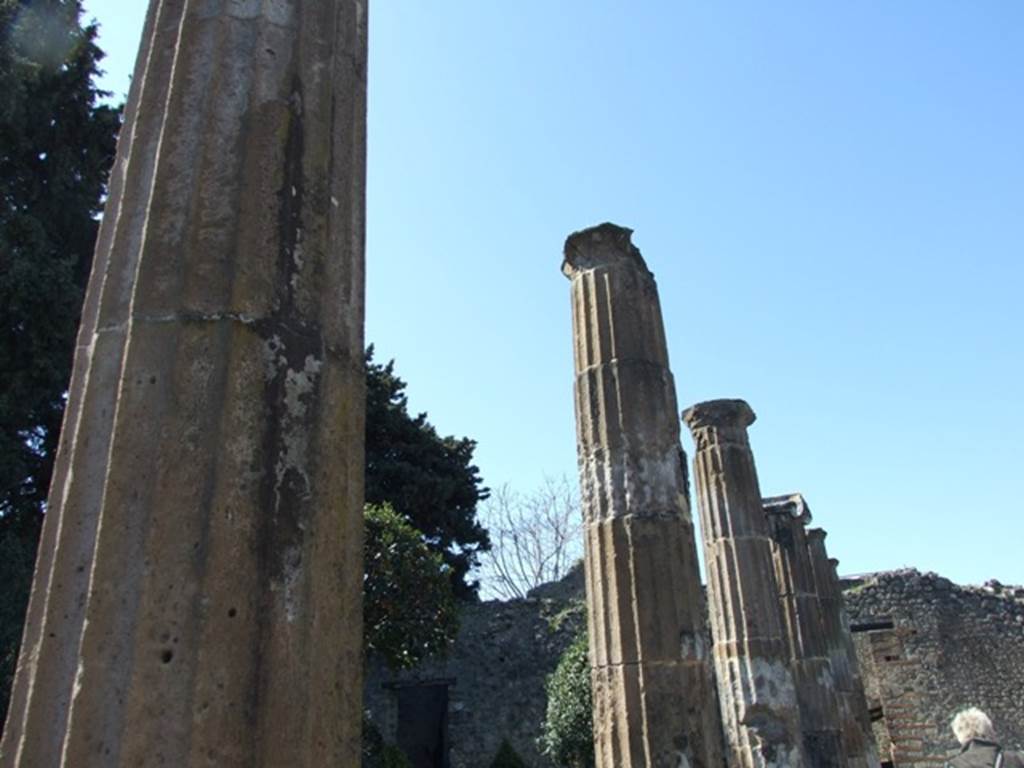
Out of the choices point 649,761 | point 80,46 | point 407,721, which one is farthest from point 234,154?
point 407,721

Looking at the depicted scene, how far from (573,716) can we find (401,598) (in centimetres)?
409

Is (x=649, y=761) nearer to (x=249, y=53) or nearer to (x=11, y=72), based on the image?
(x=249, y=53)

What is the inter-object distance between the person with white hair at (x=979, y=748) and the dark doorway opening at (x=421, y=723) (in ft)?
57.3

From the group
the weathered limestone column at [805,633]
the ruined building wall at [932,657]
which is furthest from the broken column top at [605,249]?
the ruined building wall at [932,657]

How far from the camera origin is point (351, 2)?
3113 mm

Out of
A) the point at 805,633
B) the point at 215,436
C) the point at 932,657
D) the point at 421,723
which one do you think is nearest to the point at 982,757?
the point at 215,436

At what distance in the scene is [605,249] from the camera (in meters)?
6.89

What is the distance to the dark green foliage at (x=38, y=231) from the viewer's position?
41.3ft

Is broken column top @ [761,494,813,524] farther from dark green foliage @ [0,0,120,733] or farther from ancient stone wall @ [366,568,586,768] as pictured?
dark green foliage @ [0,0,120,733]

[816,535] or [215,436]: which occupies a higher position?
[816,535]

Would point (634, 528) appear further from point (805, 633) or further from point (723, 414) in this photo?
point (805, 633)

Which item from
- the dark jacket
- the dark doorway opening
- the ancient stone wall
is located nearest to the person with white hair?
the dark jacket

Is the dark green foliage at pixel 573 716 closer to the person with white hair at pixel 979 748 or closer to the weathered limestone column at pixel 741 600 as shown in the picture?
the weathered limestone column at pixel 741 600

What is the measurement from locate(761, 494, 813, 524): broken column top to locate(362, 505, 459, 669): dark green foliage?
519 centimetres
